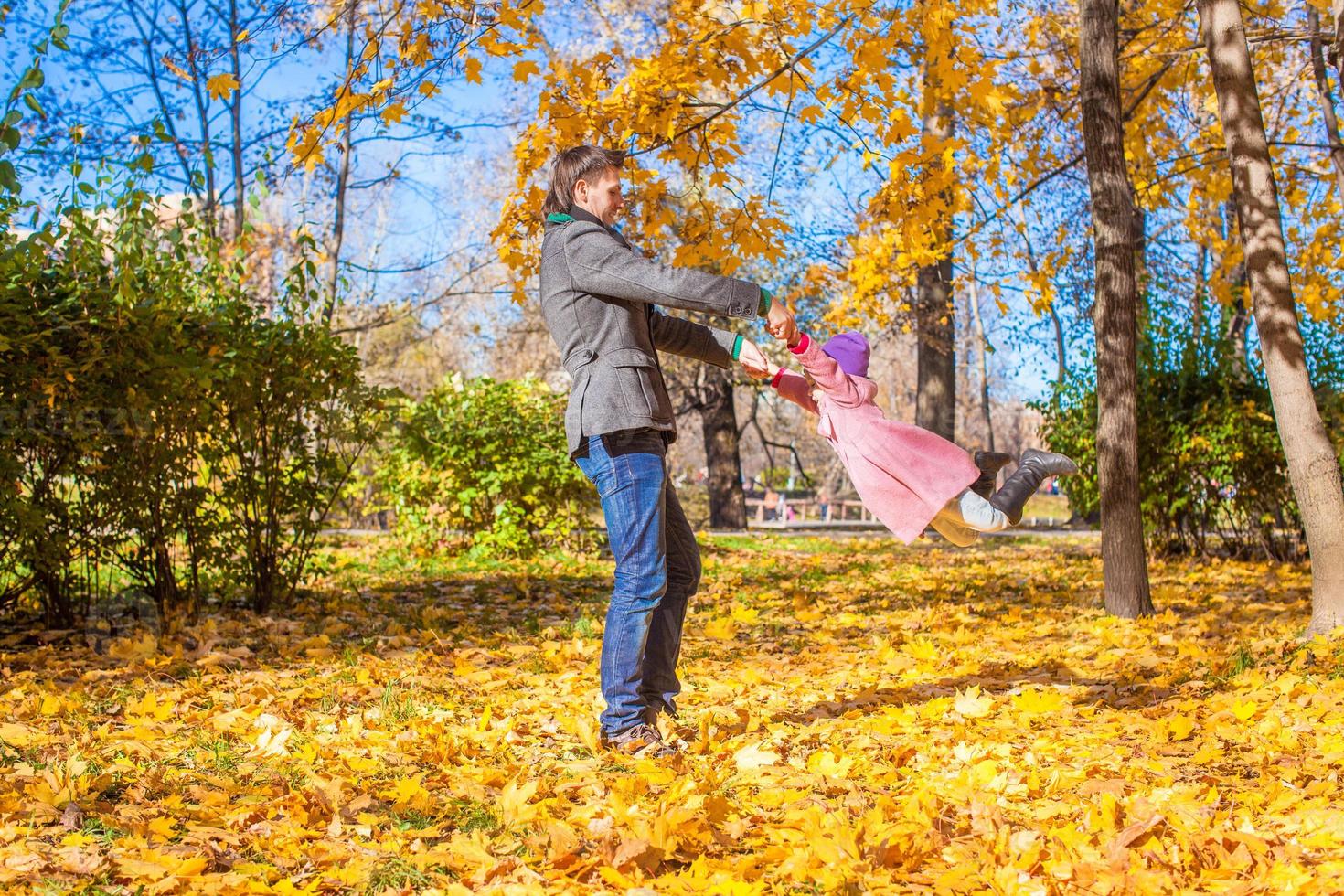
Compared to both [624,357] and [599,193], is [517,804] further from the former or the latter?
[599,193]

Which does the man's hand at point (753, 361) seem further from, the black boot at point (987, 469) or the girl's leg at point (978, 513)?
the black boot at point (987, 469)

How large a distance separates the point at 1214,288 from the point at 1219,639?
5.66 metres

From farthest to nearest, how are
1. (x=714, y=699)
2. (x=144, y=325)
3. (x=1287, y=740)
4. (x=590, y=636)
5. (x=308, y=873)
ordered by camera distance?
(x=590, y=636), (x=144, y=325), (x=714, y=699), (x=1287, y=740), (x=308, y=873)

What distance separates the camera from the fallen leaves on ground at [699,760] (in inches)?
106

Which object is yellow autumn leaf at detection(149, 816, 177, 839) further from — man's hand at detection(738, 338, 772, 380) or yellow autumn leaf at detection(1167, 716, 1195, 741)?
yellow autumn leaf at detection(1167, 716, 1195, 741)

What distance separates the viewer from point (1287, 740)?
3744 mm

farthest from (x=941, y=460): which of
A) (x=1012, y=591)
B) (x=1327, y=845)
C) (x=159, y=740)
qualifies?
(x=1012, y=591)

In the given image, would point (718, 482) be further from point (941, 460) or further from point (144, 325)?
point (941, 460)

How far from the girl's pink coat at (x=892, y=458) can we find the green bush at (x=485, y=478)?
622 cm

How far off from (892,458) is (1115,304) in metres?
3.42

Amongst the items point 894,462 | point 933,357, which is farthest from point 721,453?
point 894,462

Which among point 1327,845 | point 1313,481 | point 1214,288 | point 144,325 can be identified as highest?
point 1214,288

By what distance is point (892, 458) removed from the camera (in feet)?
13.0

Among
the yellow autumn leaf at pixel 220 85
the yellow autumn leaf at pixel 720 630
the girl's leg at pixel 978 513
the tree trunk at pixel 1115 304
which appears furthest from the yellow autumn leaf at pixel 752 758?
the tree trunk at pixel 1115 304
